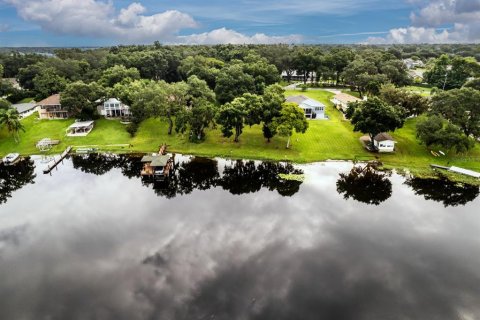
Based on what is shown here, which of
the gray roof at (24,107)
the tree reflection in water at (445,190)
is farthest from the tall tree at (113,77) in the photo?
the tree reflection in water at (445,190)

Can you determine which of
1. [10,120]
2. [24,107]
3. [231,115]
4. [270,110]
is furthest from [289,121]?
[24,107]

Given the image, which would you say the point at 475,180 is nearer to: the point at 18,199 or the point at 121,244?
the point at 121,244

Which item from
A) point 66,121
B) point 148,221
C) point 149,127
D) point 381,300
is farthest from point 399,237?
point 66,121

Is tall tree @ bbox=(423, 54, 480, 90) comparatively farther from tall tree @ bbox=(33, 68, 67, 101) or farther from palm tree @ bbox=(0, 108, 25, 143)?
palm tree @ bbox=(0, 108, 25, 143)

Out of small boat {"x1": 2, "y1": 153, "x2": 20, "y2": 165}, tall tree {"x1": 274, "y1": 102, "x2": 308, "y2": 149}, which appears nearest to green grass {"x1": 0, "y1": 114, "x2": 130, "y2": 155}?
small boat {"x1": 2, "y1": 153, "x2": 20, "y2": 165}

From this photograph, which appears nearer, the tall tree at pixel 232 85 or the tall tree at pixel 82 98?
the tall tree at pixel 82 98

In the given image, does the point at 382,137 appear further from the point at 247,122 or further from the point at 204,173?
the point at 204,173

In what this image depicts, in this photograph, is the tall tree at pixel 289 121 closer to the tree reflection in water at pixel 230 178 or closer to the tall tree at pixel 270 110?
the tall tree at pixel 270 110
